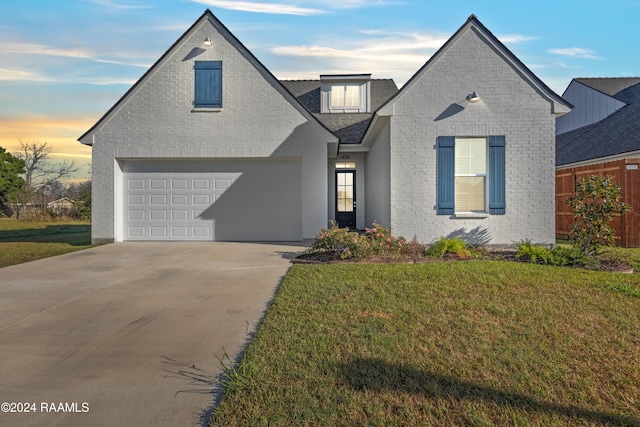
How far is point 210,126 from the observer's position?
11.8 meters

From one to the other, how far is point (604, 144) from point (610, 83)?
796 centimetres

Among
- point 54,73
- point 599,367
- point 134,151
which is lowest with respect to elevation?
point 599,367

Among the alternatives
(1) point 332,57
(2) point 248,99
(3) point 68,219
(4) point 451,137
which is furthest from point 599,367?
(3) point 68,219

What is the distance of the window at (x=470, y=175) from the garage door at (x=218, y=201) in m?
4.42

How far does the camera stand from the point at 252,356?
3357 mm

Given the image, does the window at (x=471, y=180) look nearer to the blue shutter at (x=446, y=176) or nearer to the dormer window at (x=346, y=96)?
the blue shutter at (x=446, y=176)

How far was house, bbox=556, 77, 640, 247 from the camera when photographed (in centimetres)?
1067

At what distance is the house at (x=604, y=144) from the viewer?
1067 centimetres

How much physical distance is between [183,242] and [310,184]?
435 centimetres

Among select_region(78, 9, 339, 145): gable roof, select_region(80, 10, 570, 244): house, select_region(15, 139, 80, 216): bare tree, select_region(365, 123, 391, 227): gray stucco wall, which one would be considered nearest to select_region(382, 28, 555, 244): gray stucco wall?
select_region(365, 123, 391, 227): gray stucco wall

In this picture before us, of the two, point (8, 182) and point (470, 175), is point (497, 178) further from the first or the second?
point (8, 182)

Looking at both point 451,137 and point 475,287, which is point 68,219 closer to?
point 451,137

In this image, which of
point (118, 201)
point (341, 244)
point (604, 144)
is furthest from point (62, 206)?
point (604, 144)

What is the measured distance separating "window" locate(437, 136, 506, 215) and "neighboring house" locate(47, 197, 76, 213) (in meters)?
22.8
